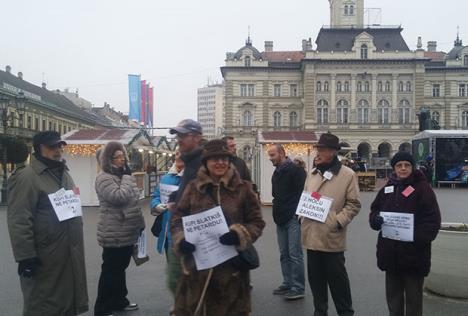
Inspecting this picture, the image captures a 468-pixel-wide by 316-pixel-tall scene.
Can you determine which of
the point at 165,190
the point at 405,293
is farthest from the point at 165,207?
the point at 405,293

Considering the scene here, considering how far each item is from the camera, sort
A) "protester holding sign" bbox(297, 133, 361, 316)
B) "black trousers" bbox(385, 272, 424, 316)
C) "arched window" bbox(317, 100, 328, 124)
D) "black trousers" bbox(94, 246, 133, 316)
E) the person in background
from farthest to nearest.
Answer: "arched window" bbox(317, 100, 328, 124), "black trousers" bbox(94, 246, 133, 316), "protester holding sign" bbox(297, 133, 361, 316), the person in background, "black trousers" bbox(385, 272, 424, 316)

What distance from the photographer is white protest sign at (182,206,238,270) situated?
11.3 ft

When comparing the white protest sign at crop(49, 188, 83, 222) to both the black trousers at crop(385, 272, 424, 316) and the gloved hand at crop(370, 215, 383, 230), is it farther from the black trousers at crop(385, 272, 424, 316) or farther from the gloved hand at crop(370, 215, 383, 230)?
the black trousers at crop(385, 272, 424, 316)

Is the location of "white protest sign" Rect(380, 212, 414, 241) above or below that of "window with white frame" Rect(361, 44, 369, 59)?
below

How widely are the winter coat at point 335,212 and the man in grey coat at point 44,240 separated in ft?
7.76

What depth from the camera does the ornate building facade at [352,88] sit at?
64.2 m

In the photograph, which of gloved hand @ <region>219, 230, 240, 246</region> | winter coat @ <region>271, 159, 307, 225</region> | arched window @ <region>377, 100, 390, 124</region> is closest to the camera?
gloved hand @ <region>219, 230, 240, 246</region>

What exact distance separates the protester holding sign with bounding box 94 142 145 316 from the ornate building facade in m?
59.1

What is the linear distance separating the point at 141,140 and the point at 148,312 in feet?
47.4

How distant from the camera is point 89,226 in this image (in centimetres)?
1203

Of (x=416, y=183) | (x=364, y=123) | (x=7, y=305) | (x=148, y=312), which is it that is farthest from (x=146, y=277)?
(x=364, y=123)

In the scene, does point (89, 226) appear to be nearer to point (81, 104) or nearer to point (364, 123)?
point (364, 123)

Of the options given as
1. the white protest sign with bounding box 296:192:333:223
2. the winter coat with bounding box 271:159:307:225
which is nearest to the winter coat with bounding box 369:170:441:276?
the white protest sign with bounding box 296:192:333:223

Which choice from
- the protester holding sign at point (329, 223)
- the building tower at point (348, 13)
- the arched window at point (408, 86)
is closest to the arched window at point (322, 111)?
the arched window at point (408, 86)
